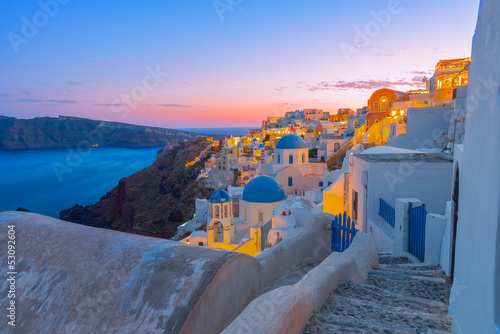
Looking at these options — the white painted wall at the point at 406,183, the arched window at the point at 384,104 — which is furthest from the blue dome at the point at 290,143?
the white painted wall at the point at 406,183

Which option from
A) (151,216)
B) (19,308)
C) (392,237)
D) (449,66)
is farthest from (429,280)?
(151,216)

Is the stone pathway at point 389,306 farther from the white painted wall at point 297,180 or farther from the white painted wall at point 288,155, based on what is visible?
the white painted wall at point 288,155

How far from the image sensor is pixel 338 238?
6152 millimetres

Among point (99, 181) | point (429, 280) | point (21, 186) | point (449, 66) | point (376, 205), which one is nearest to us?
point (429, 280)

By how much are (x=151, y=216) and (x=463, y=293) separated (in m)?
56.7

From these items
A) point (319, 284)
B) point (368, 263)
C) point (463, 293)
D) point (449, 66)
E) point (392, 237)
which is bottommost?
point (392, 237)

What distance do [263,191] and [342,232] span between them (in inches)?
624

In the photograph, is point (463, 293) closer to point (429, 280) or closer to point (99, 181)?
point (429, 280)

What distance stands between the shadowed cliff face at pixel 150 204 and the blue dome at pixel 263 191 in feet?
81.5

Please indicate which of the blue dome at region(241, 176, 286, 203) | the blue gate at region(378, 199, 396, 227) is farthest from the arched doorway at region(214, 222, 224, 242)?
the blue gate at region(378, 199, 396, 227)

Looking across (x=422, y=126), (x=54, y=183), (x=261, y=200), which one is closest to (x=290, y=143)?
(x=261, y=200)

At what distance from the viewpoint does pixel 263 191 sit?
21906mm

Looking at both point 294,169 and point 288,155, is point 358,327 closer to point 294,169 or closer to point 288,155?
point 294,169

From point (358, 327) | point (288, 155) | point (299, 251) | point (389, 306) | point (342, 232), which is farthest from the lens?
point (288, 155)
